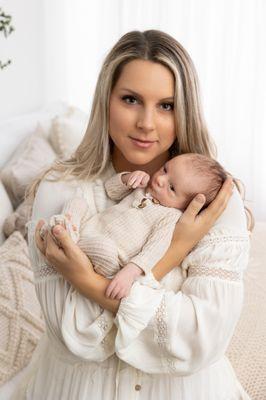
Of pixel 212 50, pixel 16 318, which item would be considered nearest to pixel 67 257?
pixel 16 318

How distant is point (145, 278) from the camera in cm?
128

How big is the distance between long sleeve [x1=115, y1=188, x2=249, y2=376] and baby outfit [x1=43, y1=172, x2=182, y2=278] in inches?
2.6

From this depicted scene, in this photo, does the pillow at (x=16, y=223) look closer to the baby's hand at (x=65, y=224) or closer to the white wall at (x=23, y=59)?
the white wall at (x=23, y=59)

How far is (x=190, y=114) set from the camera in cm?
147

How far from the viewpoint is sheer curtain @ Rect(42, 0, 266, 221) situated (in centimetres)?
378

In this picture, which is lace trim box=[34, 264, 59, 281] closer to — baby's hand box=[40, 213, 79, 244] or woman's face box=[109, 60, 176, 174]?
baby's hand box=[40, 213, 79, 244]

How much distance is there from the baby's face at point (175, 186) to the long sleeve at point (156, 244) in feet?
0.18

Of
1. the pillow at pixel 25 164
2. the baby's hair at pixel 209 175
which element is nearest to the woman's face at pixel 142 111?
the baby's hair at pixel 209 175

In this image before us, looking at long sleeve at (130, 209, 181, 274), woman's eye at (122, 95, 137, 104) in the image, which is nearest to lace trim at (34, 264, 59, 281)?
long sleeve at (130, 209, 181, 274)

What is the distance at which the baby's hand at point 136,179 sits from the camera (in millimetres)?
1416

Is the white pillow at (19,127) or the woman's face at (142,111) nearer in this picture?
the woman's face at (142,111)

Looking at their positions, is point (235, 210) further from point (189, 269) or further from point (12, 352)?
point (12, 352)

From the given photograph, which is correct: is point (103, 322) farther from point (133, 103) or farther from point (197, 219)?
point (133, 103)

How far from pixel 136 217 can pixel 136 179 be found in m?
0.12
